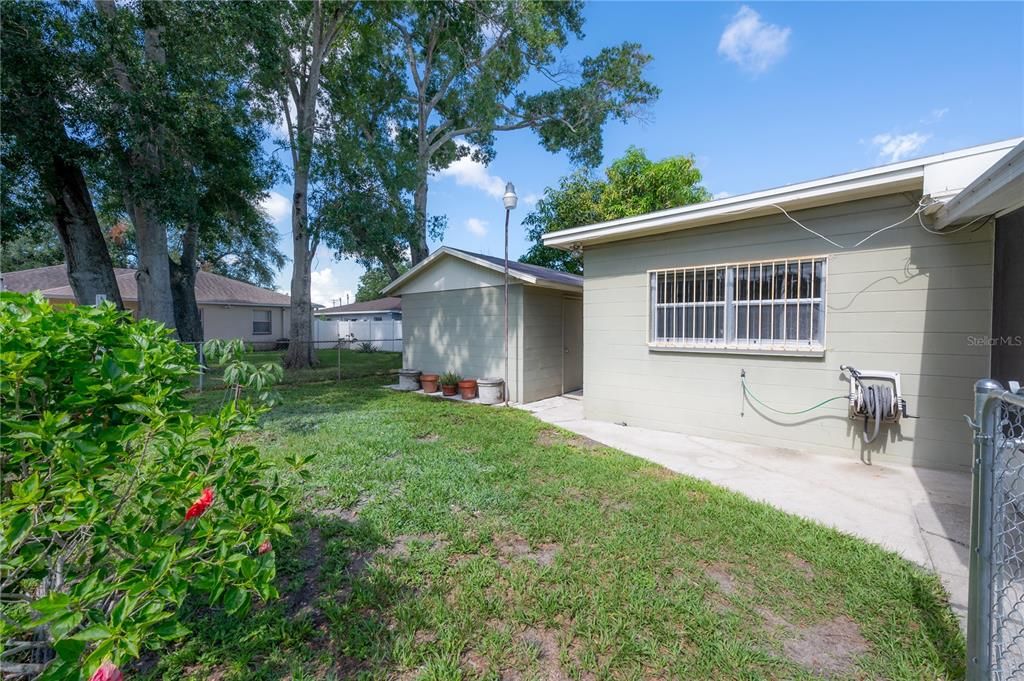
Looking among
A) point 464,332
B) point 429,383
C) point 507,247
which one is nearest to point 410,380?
point 429,383

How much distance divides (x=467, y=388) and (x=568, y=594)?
21.7 ft

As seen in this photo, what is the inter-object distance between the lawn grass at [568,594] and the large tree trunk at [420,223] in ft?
37.4

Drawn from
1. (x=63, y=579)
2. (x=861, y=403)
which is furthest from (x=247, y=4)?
(x=861, y=403)

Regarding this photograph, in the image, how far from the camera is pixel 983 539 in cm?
154

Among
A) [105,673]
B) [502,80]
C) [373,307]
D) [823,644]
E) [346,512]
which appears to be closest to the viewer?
[105,673]

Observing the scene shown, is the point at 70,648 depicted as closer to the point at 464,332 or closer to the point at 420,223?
the point at 464,332

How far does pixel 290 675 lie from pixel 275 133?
15.7 m

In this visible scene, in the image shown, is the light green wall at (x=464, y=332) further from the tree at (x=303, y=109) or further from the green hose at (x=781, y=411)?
the tree at (x=303, y=109)

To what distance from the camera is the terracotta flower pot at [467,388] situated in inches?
345

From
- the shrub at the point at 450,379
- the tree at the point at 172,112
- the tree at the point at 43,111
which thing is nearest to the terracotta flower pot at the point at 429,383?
the shrub at the point at 450,379

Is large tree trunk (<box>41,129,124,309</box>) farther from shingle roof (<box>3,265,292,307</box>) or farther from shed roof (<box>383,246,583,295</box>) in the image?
shingle roof (<box>3,265,292,307</box>)

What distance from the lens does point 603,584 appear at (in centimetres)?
238

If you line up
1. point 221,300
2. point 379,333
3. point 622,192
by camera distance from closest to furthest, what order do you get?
point 622,192 < point 221,300 < point 379,333

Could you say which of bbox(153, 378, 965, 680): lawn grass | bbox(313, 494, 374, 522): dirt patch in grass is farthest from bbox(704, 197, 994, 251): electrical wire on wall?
bbox(313, 494, 374, 522): dirt patch in grass
